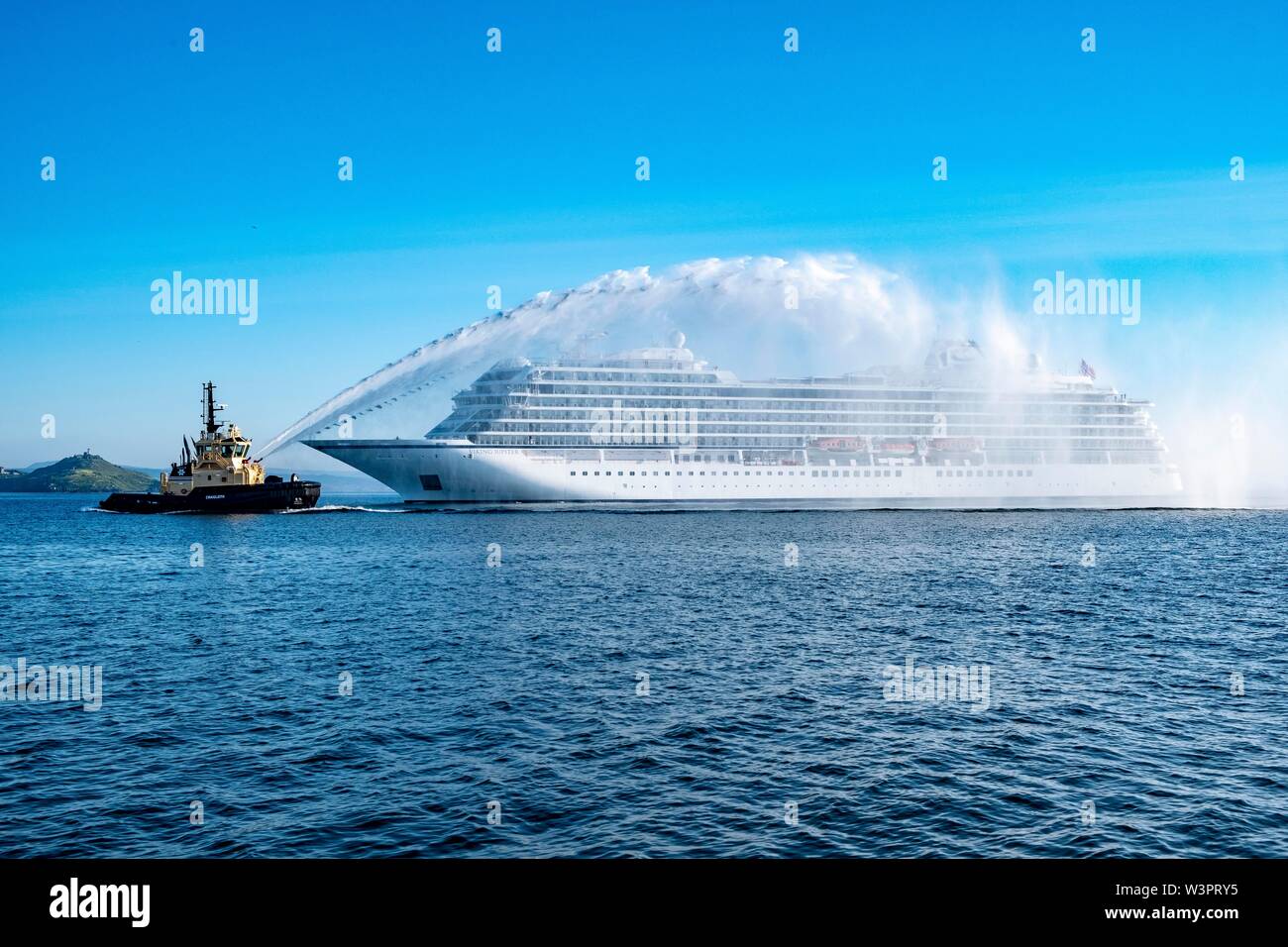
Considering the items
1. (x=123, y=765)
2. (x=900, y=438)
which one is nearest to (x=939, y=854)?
(x=123, y=765)

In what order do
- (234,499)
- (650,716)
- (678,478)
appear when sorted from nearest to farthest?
(650,716) < (234,499) < (678,478)

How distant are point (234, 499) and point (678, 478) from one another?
4672 cm

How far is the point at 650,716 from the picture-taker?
21219 millimetres

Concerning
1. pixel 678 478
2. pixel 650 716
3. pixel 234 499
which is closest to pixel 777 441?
pixel 678 478

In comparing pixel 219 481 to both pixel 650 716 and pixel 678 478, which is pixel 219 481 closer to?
pixel 678 478

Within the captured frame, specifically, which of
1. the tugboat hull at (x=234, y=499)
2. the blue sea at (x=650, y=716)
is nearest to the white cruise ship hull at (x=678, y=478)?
the tugboat hull at (x=234, y=499)

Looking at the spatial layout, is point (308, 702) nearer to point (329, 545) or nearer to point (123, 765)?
point (123, 765)

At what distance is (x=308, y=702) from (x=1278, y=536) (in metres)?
88.9

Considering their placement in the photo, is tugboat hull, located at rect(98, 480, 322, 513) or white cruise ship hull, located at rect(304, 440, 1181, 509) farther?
tugboat hull, located at rect(98, 480, 322, 513)

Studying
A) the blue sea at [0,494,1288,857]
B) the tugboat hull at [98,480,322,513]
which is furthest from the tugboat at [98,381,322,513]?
the blue sea at [0,494,1288,857]

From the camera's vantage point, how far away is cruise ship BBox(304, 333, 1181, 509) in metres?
101

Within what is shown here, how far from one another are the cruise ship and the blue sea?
2048 inches

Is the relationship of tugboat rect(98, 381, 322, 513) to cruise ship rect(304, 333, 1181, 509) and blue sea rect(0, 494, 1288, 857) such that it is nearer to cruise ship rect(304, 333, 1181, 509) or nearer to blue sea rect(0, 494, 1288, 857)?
cruise ship rect(304, 333, 1181, 509)

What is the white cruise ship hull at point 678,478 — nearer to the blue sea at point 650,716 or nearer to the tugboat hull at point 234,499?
the tugboat hull at point 234,499
